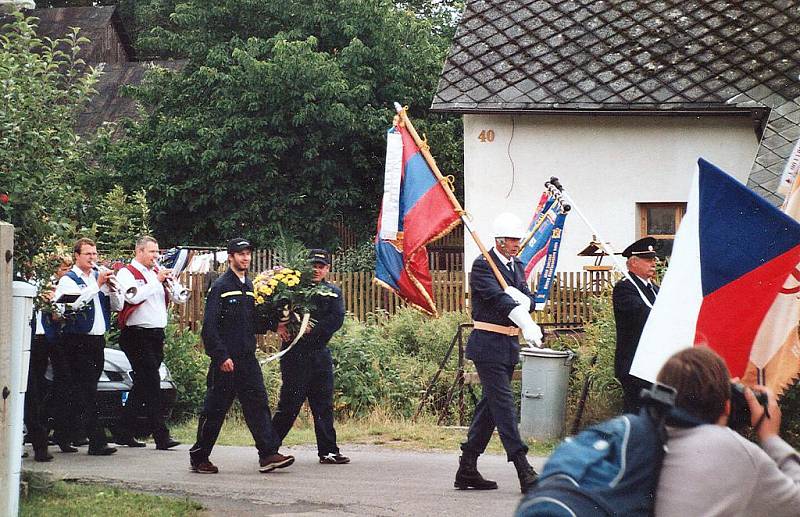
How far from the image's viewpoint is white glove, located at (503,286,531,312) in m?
9.86

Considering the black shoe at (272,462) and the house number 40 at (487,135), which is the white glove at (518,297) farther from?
the house number 40 at (487,135)

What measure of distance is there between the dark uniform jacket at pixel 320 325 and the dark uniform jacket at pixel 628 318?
2986mm

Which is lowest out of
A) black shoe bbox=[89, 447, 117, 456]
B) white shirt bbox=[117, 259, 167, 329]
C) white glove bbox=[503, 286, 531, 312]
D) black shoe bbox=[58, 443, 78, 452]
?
black shoe bbox=[89, 447, 117, 456]

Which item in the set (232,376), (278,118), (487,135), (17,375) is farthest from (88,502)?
(278,118)

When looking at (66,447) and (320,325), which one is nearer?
(320,325)

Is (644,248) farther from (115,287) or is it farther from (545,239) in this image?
(545,239)

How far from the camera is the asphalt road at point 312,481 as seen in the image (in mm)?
9398

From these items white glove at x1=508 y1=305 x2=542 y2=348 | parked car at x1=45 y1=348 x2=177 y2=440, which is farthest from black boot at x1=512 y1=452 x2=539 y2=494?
parked car at x1=45 y1=348 x2=177 y2=440

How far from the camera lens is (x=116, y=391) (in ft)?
42.9

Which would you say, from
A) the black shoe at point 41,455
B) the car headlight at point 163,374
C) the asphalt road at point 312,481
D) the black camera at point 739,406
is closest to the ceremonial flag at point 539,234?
the asphalt road at point 312,481

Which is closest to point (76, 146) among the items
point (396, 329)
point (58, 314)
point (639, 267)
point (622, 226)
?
point (58, 314)

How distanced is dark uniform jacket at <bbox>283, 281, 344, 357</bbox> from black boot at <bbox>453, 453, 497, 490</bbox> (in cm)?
223

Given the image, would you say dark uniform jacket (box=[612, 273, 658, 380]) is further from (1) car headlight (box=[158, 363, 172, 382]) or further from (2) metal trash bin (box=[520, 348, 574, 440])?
(1) car headlight (box=[158, 363, 172, 382])

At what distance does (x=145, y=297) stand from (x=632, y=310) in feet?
16.3
